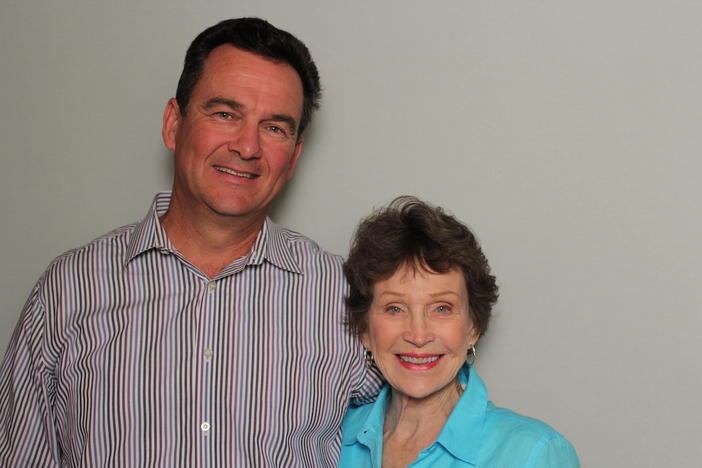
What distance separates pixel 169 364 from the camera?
184 cm

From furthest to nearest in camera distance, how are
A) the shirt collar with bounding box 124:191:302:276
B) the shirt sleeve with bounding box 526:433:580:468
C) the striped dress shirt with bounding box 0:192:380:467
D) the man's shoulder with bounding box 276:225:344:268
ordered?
1. the man's shoulder with bounding box 276:225:344:268
2. the shirt collar with bounding box 124:191:302:276
3. the striped dress shirt with bounding box 0:192:380:467
4. the shirt sleeve with bounding box 526:433:580:468

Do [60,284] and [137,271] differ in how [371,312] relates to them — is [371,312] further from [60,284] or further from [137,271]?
[60,284]

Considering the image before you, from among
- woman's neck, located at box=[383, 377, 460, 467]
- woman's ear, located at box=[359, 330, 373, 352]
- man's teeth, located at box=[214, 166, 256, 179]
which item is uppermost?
man's teeth, located at box=[214, 166, 256, 179]

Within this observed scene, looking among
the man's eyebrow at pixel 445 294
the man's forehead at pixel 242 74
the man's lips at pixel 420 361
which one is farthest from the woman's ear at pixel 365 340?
the man's forehead at pixel 242 74

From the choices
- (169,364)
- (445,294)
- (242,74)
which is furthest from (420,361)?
(242,74)

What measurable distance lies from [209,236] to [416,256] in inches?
19.9

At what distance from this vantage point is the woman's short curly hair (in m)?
1.87

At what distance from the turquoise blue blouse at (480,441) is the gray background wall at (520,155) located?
320mm

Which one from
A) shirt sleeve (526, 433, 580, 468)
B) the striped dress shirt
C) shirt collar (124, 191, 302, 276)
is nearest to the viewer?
shirt sleeve (526, 433, 580, 468)

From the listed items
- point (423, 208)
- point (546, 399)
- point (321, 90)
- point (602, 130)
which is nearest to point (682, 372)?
point (546, 399)

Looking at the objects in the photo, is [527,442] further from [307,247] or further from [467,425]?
[307,247]

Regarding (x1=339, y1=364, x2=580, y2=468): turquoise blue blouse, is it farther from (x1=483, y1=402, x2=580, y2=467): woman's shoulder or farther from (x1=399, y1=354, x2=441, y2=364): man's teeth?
(x1=399, y1=354, x2=441, y2=364): man's teeth

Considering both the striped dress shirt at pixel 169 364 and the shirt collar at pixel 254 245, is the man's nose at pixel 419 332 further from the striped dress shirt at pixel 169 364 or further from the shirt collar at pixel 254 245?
the shirt collar at pixel 254 245

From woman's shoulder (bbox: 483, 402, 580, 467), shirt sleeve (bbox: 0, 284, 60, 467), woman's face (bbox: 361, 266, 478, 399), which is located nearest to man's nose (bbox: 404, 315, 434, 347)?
woman's face (bbox: 361, 266, 478, 399)
